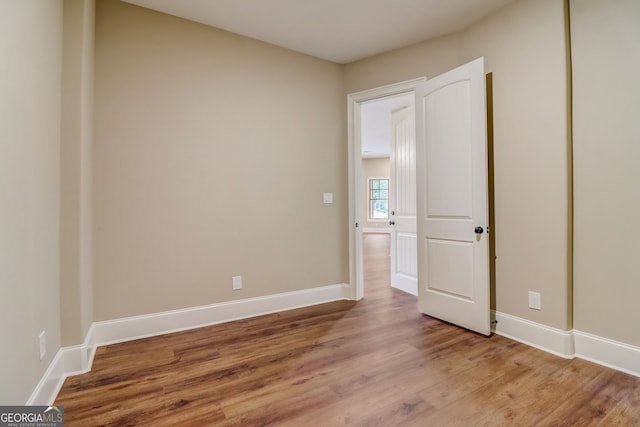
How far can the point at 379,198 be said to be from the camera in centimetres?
1190

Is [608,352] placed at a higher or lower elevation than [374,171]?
lower

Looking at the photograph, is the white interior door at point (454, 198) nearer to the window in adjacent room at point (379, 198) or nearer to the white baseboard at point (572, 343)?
the white baseboard at point (572, 343)

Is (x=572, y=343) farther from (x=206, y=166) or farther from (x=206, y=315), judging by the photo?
(x=206, y=166)

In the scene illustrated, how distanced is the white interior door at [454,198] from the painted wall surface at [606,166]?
0.60m

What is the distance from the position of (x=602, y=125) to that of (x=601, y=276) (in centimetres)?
102

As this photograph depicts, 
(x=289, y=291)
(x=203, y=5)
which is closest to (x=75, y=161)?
(x=203, y=5)

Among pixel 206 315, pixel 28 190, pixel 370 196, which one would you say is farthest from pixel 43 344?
pixel 370 196

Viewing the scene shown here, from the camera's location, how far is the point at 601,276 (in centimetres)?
203

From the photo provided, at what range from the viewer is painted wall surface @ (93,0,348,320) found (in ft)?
7.88

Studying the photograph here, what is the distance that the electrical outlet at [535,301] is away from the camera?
90.1 inches

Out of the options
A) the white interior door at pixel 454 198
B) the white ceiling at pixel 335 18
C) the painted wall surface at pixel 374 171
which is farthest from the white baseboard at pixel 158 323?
the painted wall surface at pixel 374 171

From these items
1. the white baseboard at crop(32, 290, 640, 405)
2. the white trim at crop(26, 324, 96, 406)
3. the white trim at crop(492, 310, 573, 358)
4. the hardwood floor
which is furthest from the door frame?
the white trim at crop(26, 324, 96, 406)

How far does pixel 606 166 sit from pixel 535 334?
131cm

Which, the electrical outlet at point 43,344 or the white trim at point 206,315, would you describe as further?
the white trim at point 206,315
